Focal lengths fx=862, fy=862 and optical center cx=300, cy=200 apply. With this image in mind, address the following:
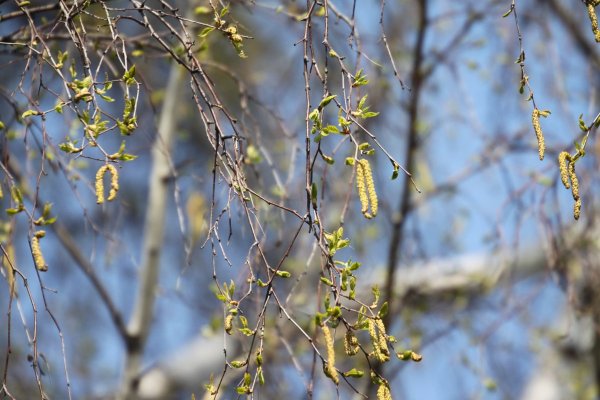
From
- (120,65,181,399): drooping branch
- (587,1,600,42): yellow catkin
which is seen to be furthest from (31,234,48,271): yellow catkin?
(120,65,181,399): drooping branch

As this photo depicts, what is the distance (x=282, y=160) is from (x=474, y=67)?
1.26 meters

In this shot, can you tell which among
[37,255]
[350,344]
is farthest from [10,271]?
[350,344]

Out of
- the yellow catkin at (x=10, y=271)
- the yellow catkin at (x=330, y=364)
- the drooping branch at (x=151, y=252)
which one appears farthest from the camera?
the drooping branch at (x=151, y=252)

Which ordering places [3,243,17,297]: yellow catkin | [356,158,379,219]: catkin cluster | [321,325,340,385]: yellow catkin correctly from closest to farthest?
1. [321,325,340,385]: yellow catkin
2. [356,158,379,219]: catkin cluster
3. [3,243,17,297]: yellow catkin

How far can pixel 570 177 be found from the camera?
157 cm

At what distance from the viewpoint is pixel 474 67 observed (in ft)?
13.2

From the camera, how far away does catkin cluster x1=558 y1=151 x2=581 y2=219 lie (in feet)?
4.98

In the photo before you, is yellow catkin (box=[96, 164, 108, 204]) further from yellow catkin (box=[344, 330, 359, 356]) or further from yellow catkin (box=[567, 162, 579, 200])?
yellow catkin (box=[567, 162, 579, 200])

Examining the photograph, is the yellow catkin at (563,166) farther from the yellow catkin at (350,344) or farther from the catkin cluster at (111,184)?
the catkin cluster at (111,184)

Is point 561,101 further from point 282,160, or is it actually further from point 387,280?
point 282,160

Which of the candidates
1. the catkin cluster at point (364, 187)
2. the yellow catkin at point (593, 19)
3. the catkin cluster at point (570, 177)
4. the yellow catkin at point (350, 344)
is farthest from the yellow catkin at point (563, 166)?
the yellow catkin at point (350, 344)

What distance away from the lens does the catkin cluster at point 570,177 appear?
152 centimetres

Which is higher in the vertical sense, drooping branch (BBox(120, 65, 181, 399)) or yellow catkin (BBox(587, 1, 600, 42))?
drooping branch (BBox(120, 65, 181, 399))

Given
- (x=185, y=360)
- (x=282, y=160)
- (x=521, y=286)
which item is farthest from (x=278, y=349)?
(x=521, y=286)
